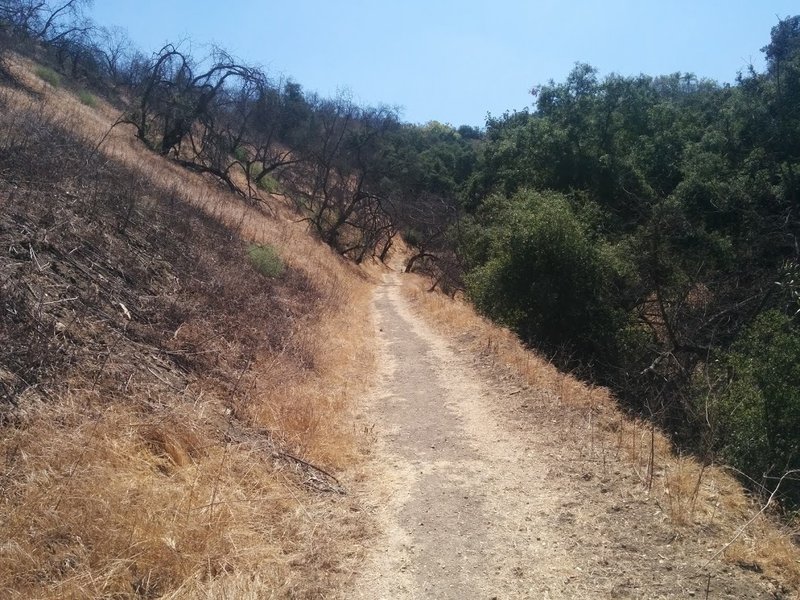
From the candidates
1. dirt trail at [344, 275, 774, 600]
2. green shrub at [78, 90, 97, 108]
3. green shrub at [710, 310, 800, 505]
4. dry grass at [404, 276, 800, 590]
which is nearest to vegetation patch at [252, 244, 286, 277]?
dry grass at [404, 276, 800, 590]

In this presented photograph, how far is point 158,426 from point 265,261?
9539mm

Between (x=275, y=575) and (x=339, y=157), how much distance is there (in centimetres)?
4757

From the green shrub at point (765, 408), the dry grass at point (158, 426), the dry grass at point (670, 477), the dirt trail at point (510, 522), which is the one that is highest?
the green shrub at point (765, 408)

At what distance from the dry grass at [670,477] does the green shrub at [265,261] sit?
6.73 m

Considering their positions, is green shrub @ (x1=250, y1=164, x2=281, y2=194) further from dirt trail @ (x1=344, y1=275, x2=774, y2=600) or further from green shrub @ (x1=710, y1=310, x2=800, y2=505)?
green shrub @ (x1=710, y1=310, x2=800, y2=505)

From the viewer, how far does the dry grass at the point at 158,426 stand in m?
3.49

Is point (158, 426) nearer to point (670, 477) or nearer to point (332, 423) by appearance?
point (332, 423)

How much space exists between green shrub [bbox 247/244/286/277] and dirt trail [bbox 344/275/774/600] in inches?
271

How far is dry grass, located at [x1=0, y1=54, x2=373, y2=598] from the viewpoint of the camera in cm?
349

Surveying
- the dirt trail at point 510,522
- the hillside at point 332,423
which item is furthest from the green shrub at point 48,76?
the dirt trail at point 510,522

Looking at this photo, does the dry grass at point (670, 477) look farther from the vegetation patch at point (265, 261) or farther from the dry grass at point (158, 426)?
the vegetation patch at point (265, 261)

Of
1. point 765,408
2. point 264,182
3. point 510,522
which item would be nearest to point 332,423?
point 510,522

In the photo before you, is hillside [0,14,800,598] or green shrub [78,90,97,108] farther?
green shrub [78,90,97,108]

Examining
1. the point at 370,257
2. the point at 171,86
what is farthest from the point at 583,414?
the point at 370,257
